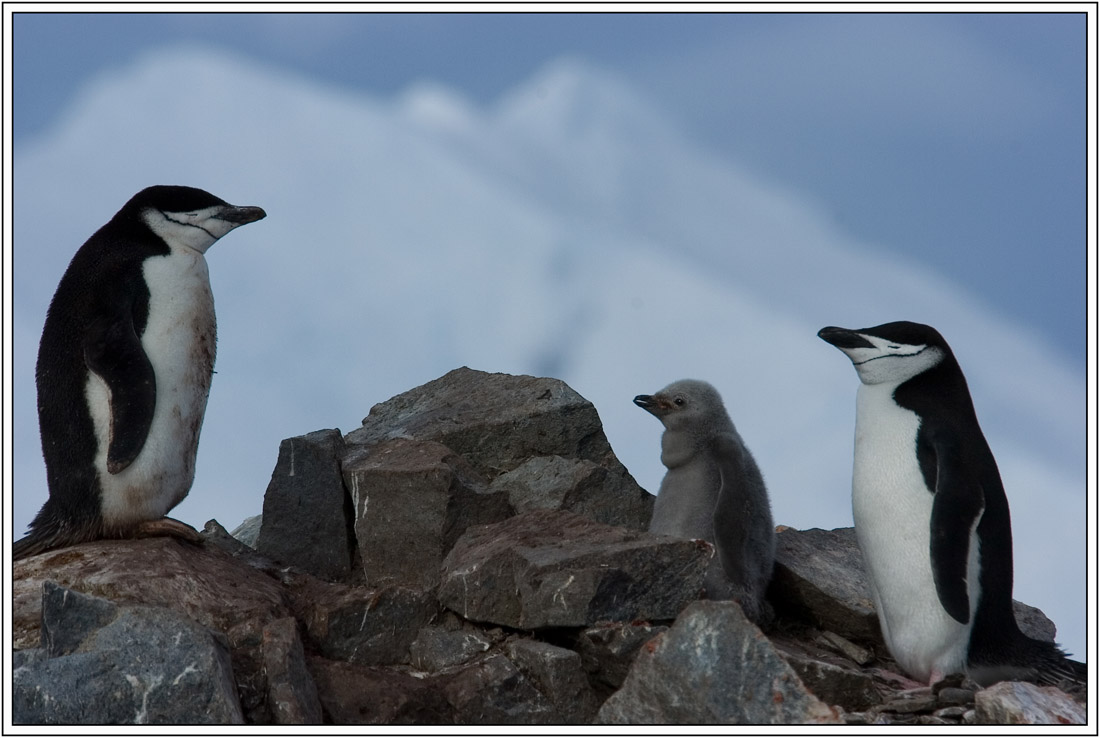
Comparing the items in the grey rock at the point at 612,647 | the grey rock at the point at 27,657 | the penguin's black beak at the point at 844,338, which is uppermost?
the penguin's black beak at the point at 844,338

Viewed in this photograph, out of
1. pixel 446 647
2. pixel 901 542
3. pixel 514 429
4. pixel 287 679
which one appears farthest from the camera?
pixel 514 429

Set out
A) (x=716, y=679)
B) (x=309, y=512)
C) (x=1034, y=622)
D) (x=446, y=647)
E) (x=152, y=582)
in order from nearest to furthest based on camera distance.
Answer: (x=716, y=679), (x=446, y=647), (x=152, y=582), (x=309, y=512), (x=1034, y=622)

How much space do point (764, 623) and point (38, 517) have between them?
3.61 m

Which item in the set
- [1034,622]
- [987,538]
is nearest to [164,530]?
[987,538]

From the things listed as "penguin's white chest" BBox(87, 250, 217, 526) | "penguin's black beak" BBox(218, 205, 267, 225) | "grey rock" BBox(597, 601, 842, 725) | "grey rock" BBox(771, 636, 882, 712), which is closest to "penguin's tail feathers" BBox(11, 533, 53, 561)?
"penguin's white chest" BBox(87, 250, 217, 526)

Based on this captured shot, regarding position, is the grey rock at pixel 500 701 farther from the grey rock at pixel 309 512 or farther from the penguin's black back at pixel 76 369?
the penguin's black back at pixel 76 369

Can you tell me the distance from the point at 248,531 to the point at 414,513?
2173mm

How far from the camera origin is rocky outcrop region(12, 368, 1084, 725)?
174 inches

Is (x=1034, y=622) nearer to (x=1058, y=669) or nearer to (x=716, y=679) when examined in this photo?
(x=1058, y=669)

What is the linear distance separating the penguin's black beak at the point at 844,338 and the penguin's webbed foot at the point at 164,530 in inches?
129

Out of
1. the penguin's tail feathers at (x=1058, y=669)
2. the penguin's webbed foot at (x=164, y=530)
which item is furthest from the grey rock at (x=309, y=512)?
the penguin's tail feathers at (x=1058, y=669)

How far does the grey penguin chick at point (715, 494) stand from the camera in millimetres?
5668

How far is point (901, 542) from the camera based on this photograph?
18.5 feet

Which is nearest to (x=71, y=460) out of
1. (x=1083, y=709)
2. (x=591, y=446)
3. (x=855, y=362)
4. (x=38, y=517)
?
(x=38, y=517)
